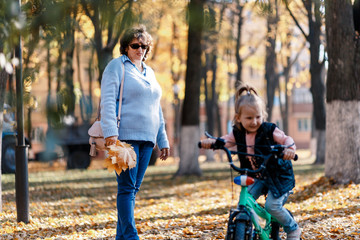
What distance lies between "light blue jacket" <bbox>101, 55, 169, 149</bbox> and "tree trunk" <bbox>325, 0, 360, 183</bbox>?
6.37 m

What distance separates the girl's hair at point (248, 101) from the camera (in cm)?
438

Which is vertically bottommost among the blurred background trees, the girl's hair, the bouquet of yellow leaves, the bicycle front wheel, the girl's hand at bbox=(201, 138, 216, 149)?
the bicycle front wheel

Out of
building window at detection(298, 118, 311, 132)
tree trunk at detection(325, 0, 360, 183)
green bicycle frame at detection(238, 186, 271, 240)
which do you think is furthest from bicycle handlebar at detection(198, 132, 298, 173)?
building window at detection(298, 118, 311, 132)

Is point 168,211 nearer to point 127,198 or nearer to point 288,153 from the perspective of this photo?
point 127,198

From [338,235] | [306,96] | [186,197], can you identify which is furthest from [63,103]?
[306,96]

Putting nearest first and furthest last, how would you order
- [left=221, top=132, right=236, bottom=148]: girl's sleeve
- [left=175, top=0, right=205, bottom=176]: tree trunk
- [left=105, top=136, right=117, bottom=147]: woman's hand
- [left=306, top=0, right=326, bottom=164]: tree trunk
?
[left=221, top=132, right=236, bottom=148]: girl's sleeve → [left=105, top=136, right=117, bottom=147]: woman's hand → [left=175, top=0, right=205, bottom=176]: tree trunk → [left=306, top=0, right=326, bottom=164]: tree trunk

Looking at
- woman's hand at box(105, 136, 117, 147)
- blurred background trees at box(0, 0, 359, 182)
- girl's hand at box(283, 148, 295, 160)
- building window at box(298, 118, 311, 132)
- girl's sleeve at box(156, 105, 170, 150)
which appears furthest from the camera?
building window at box(298, 118, 311, 132)

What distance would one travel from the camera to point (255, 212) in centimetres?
427

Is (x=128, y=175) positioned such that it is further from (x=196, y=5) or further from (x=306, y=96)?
(x=306, y=96)

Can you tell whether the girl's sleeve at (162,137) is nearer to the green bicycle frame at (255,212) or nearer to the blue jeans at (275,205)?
the blue jeans at (275,205)

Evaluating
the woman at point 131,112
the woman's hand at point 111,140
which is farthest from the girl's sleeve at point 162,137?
the woman's hand at point 111,140

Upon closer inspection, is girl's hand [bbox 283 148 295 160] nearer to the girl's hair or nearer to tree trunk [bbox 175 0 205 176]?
the girl's hair

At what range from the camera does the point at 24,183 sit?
7.83 meters

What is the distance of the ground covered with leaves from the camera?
6925 mm
